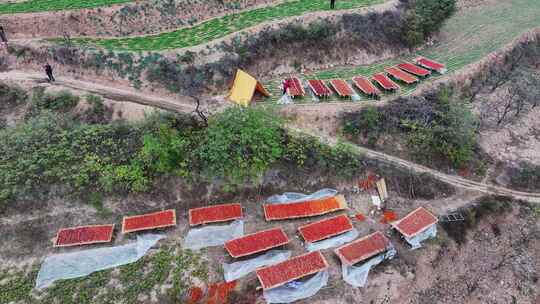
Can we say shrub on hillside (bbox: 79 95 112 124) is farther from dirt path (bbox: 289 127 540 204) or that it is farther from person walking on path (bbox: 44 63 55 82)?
dirt path (bbox: 289 127 540 204)

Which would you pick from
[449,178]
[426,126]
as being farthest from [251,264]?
[426,126]

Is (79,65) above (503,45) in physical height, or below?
below

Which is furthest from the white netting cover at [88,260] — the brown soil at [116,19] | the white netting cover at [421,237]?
the brown soil at [116,19]

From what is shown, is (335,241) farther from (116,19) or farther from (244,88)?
(116,19)

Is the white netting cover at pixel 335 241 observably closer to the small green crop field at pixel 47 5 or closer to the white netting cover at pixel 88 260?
the white netting cover at pixel 88 260

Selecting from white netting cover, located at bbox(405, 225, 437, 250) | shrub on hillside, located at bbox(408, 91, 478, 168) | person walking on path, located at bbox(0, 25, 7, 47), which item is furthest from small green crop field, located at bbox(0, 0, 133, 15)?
white netting cover, located at bbox(405, 225, 437, 250)

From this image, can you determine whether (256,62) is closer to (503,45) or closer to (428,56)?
(428,56)

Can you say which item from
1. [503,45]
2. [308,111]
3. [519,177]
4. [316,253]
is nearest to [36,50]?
[308,111]
